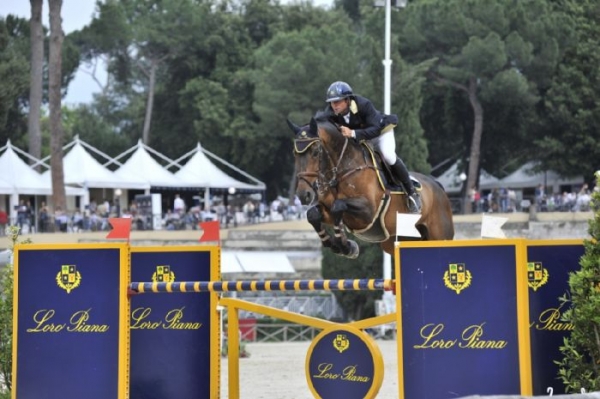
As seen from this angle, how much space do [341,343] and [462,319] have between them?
1182mm

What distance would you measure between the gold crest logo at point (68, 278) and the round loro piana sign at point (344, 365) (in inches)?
73.2

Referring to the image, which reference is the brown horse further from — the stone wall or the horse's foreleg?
the stone wall

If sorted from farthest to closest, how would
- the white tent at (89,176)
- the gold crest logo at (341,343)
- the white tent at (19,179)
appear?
the white tent at (89,176) < the white tent at (19,179) < the gold crest logo at (341,343)

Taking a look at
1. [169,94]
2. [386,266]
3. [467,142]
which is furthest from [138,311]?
[169,94]

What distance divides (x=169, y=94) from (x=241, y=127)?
8.54 metres

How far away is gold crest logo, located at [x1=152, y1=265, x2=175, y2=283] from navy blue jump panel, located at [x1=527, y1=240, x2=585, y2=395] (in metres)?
2.92

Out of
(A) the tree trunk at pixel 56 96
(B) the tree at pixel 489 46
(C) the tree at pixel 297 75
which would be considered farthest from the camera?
(C) the tree at pixel 297 75

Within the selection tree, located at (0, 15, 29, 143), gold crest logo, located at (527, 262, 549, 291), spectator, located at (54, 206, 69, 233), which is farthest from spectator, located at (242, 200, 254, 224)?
gold crest logo, located at (527, 262, 549, 291)

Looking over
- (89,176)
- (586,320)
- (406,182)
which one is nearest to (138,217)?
(89,176)

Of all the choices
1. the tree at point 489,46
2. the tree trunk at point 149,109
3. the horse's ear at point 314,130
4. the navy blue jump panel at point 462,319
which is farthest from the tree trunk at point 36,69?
the navy blue jump panel at point 462,319

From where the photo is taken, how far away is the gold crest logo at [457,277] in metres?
7.48

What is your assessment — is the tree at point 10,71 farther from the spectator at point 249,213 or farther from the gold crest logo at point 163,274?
the gold crest logo at point 163,274

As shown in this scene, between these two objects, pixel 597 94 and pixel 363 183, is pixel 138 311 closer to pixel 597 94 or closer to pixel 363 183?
pixel 363 183

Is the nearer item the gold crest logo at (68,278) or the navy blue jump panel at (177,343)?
the gold crest logo at (68,278)
